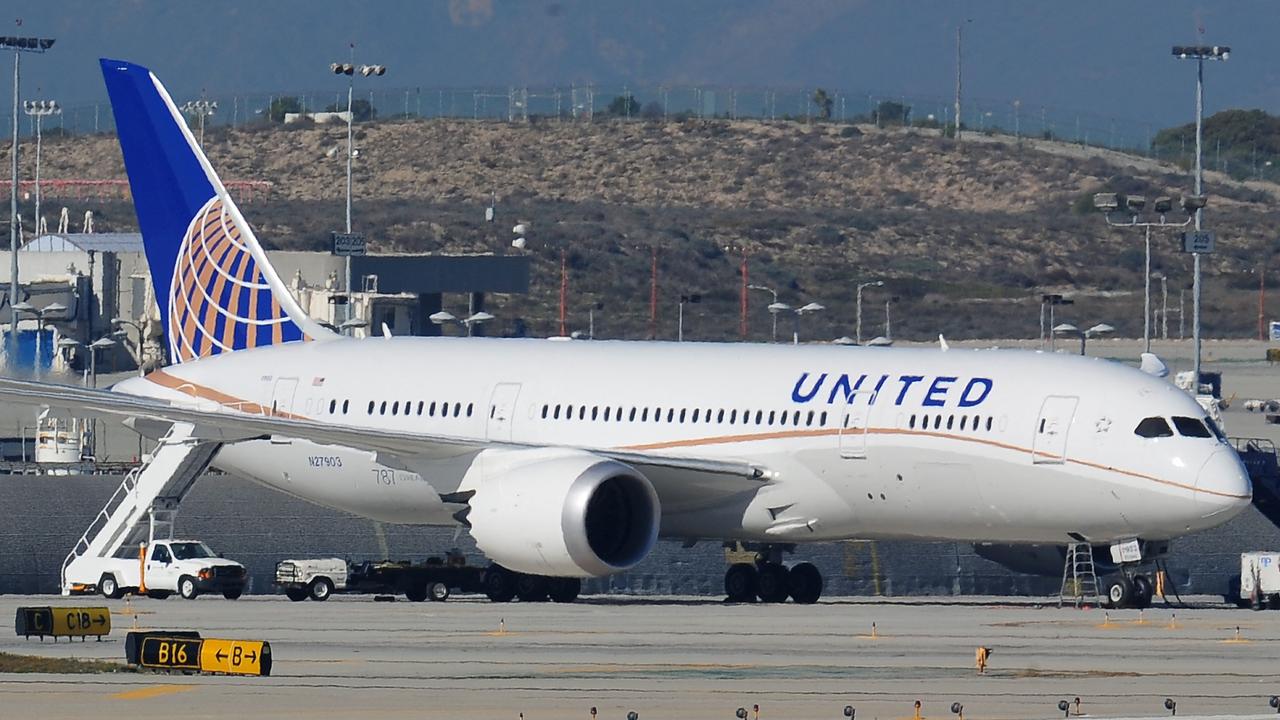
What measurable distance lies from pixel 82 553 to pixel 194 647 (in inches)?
949

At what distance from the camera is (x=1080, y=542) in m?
37.1

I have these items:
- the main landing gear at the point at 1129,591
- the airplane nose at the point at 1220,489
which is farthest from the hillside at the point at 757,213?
the airplane nose at the point at 1220,489

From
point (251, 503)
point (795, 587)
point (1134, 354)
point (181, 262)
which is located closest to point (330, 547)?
point (251, 503)

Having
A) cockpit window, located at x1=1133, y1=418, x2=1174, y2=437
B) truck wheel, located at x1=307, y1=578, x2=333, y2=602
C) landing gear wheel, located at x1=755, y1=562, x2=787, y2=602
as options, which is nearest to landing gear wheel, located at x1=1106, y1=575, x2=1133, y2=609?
cockpit window, located at x1=1133, y1=418, x2=1174, y2=437

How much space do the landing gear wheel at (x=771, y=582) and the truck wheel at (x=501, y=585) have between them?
4027 mm

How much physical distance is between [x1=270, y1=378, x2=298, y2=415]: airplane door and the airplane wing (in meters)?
3.59

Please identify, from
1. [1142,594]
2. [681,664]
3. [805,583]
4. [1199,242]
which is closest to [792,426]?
[805,583]

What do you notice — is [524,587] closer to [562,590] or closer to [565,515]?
[562,590]

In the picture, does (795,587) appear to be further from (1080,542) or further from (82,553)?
(82,553)

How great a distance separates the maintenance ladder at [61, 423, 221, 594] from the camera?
142ft

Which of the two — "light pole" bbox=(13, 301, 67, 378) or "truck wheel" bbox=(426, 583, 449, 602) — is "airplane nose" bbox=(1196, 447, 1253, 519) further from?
"light pole" bbox=(13, 301, 67, 378)

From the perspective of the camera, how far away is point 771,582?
134 feet

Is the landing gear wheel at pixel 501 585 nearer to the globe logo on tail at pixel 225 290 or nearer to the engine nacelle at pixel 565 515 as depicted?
the engine nacelle at pixel 565 515

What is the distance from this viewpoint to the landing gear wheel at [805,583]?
40500mm
